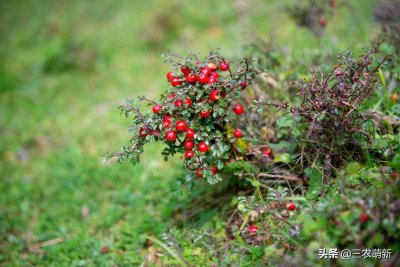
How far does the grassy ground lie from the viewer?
9.87 feet

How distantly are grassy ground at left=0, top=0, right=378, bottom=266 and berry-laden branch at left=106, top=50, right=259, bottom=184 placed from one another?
1.67 ft

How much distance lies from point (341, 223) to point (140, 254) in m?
1.56

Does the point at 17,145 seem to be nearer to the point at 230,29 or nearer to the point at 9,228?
the point at 9,228

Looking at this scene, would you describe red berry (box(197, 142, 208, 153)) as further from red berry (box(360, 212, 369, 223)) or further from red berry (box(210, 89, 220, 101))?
red berry (box(360, 212, 369, 223))

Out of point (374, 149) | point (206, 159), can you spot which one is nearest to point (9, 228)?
point (206, 159)

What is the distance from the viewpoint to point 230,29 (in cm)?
639

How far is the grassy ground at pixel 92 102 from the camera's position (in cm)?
301

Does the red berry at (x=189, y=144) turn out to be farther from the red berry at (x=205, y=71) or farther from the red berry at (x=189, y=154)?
the red berry at (x=205, y=71)

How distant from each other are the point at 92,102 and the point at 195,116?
370 cm

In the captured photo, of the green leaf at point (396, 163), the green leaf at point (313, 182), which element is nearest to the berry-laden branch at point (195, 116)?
the green leaf at point (313, 182)

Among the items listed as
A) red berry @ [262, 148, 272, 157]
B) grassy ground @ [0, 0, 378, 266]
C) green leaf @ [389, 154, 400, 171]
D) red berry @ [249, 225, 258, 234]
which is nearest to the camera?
green leaf @ [389, 154, 400, 171]

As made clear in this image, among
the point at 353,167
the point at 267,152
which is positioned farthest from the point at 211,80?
the point at 353,167

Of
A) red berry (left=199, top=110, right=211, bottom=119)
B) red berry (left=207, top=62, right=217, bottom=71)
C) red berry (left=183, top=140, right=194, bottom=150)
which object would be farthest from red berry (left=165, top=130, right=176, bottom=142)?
red berry (left=207, top=62, right=217, bottom=71)

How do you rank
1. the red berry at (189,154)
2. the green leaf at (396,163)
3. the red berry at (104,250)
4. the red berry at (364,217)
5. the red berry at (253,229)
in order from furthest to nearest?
the red berry at (104,250) < the red berry at (253,229) < the red berry at (189,154) < the green leaf at (396,163) < the red berry at (364,217)
